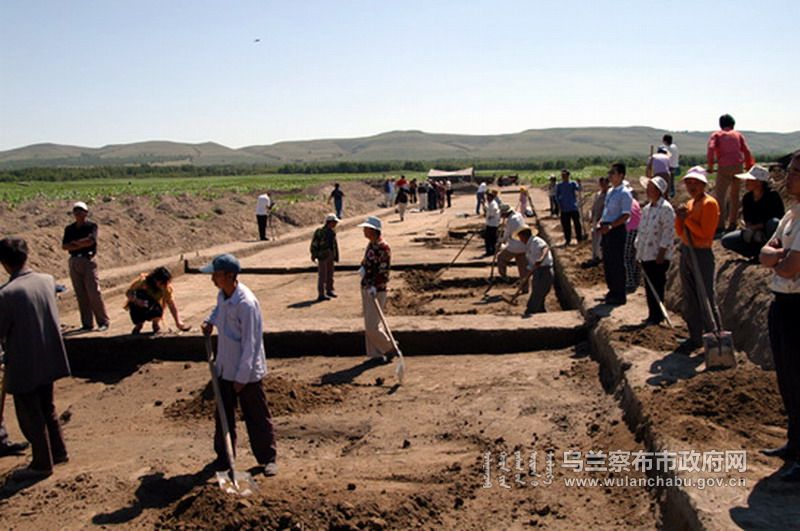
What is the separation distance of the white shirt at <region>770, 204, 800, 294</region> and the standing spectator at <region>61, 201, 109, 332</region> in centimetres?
761

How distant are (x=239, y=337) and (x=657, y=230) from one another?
4.08 m

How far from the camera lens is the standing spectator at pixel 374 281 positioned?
25.9ft

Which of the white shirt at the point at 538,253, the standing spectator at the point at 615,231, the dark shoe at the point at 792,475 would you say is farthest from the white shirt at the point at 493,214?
the dark shoe at the point at 792,475

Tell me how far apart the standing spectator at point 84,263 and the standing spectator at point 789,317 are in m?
7.61

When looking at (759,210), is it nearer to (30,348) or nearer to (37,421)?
(30,348)

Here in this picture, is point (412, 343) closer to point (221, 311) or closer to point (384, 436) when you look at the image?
point (384, 436)

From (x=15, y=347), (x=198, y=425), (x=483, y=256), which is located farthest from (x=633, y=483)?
(x=483, y=256)

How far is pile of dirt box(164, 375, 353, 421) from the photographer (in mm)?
6715

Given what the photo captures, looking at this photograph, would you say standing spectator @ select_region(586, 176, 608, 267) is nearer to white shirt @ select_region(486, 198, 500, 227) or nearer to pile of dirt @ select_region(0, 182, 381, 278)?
white shirt @ select_region(486, 198, 500, 227)

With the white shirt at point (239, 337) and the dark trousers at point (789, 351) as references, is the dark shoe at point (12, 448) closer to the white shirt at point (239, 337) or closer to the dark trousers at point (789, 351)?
the white shirt at point (239, 337)

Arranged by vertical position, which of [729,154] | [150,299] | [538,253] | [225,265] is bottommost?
[150,299]

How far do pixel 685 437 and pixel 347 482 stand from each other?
2190 millimetres

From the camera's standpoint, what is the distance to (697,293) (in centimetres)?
629

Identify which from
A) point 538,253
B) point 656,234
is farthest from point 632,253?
point 656,234
